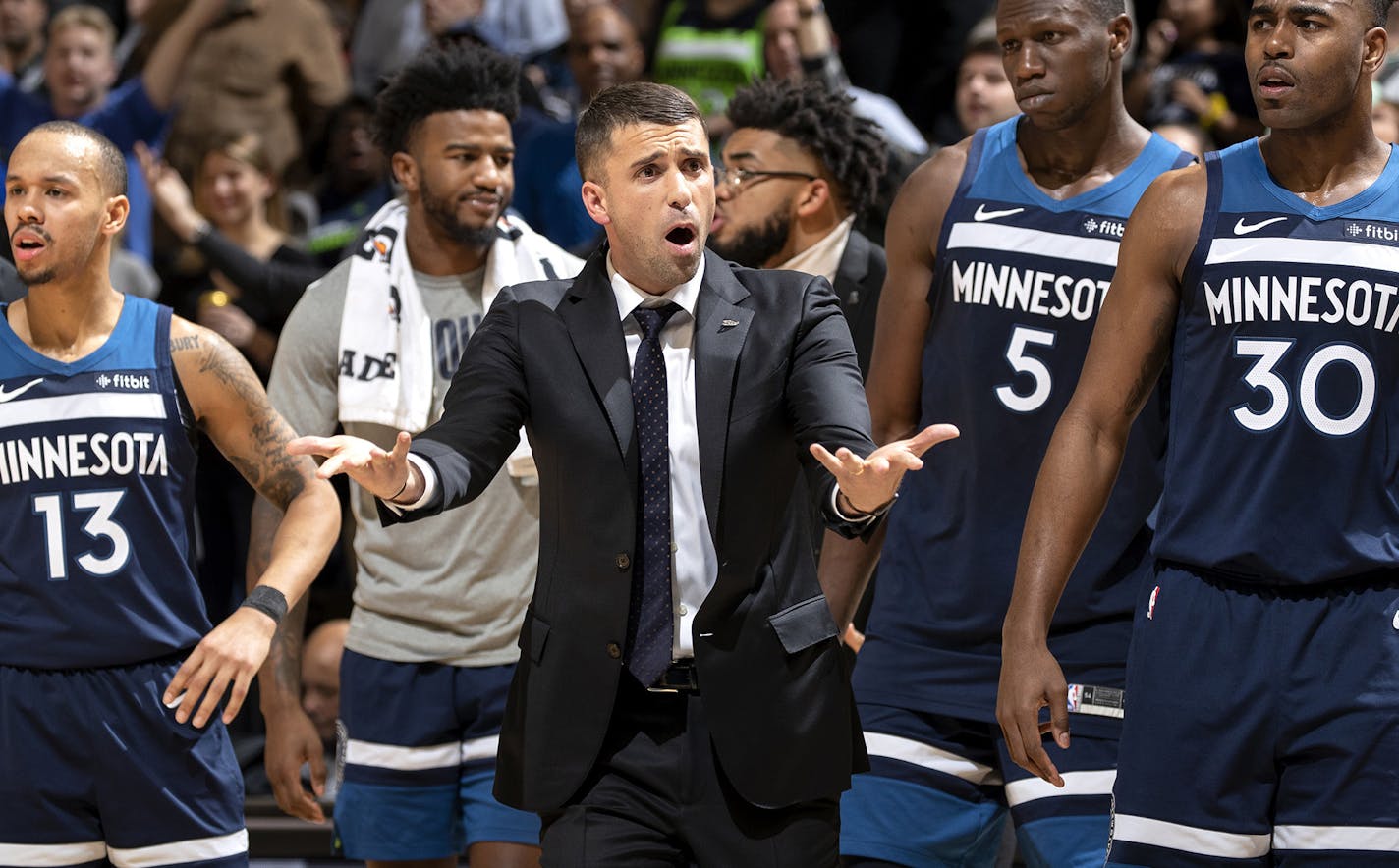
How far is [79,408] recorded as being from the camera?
160 inches

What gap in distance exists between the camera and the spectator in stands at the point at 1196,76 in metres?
7.97

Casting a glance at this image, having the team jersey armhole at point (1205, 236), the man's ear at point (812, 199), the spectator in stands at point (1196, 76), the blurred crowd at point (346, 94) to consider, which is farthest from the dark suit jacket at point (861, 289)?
the spectator in stands at point (1196, 76)

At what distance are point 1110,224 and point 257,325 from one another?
4.32 m

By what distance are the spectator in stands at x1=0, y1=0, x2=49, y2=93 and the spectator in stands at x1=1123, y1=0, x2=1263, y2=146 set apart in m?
5.49

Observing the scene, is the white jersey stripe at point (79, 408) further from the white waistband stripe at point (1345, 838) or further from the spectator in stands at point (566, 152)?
the spectator in stands at point (566, 152)

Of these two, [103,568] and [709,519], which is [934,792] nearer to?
[709,519]

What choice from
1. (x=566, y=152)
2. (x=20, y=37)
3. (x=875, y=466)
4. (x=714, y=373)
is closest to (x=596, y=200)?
(x=714, y=373)

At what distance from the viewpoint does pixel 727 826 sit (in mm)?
3268

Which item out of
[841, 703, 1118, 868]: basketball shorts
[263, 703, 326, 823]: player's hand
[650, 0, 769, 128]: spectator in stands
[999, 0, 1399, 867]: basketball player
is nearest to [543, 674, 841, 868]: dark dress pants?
[999, 0, 1399, 867]: basketball player

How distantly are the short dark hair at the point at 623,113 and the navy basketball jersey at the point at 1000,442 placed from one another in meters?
0.94

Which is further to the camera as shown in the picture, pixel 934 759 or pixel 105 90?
pixel 105 90

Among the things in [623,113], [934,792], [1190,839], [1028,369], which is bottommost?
[934,792]

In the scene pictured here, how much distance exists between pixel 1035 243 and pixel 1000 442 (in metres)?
0.44

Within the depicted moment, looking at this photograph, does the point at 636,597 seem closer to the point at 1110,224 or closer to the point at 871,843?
the point at 871,843
